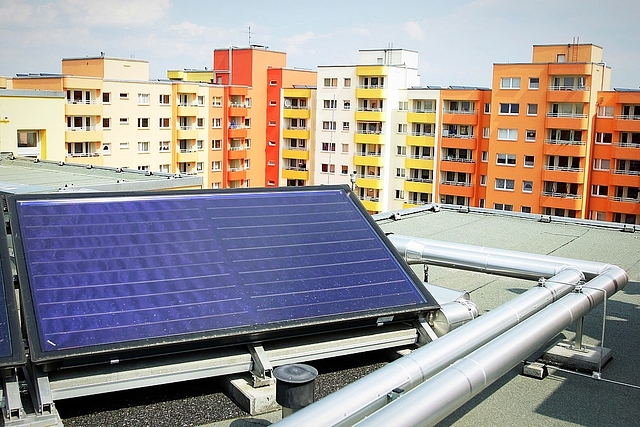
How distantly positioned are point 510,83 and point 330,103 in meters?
21.3

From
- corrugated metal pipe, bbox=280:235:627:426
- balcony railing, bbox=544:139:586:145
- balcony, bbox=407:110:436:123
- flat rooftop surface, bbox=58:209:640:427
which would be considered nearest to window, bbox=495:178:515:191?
balcony railing, bbox=544:139:586:145

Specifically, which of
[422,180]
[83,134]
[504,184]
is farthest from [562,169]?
[83,134]

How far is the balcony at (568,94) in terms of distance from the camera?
68188mm

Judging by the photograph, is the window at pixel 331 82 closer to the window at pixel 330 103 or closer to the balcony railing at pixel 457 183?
the window at pixel 330 103

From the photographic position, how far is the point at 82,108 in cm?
6900

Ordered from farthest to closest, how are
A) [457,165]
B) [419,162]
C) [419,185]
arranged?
[419,185]
[419,162]
[457,165]

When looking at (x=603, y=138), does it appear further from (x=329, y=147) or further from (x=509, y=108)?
(x=329, y=147)

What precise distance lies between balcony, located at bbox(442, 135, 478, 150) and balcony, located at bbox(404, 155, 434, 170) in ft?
8.32

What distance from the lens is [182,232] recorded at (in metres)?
8.71

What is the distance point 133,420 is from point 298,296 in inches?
87.8

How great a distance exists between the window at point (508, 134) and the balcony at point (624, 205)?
34.8 ft

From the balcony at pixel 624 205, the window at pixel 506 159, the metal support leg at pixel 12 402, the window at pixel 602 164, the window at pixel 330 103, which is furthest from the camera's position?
the window at pixel 330 103

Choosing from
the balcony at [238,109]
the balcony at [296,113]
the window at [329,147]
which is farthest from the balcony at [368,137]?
the balcony at [238,109]

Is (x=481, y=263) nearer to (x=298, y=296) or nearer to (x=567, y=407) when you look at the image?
(x=567, y=407)
